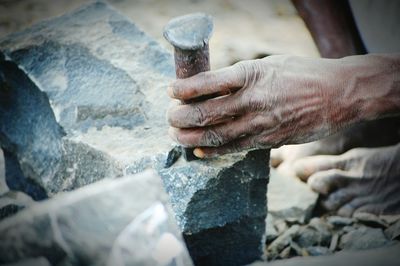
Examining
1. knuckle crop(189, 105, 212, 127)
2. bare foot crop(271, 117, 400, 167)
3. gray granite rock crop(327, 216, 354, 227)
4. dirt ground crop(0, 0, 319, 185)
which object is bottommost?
gray granite rock crop(327, 216, 354, 227)

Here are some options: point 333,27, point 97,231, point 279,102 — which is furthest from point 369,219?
point 97,231

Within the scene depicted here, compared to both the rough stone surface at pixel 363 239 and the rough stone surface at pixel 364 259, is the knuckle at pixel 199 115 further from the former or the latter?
the rough stone surface at pixel 363 239

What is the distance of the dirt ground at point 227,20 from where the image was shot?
384 centimetres

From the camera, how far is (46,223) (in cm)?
98

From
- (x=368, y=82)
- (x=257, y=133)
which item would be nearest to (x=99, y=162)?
(x=257, y=133)

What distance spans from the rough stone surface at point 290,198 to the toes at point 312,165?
5cm

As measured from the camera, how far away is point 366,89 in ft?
5.58

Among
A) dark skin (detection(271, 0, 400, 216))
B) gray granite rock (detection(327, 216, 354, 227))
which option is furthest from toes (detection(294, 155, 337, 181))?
gray granite rock (detection(327, 216, 354, 227))

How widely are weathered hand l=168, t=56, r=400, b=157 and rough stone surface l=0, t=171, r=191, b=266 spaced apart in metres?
0.49

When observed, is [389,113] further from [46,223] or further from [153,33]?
[153,33]

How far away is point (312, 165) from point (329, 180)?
0.54 feet

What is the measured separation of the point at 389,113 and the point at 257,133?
0.58 meters

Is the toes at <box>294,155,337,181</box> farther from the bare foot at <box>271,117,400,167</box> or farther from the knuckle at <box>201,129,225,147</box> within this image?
the knuckle at <box>201,129,225,147</box>

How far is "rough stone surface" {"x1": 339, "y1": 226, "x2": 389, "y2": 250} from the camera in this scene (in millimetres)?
2131
